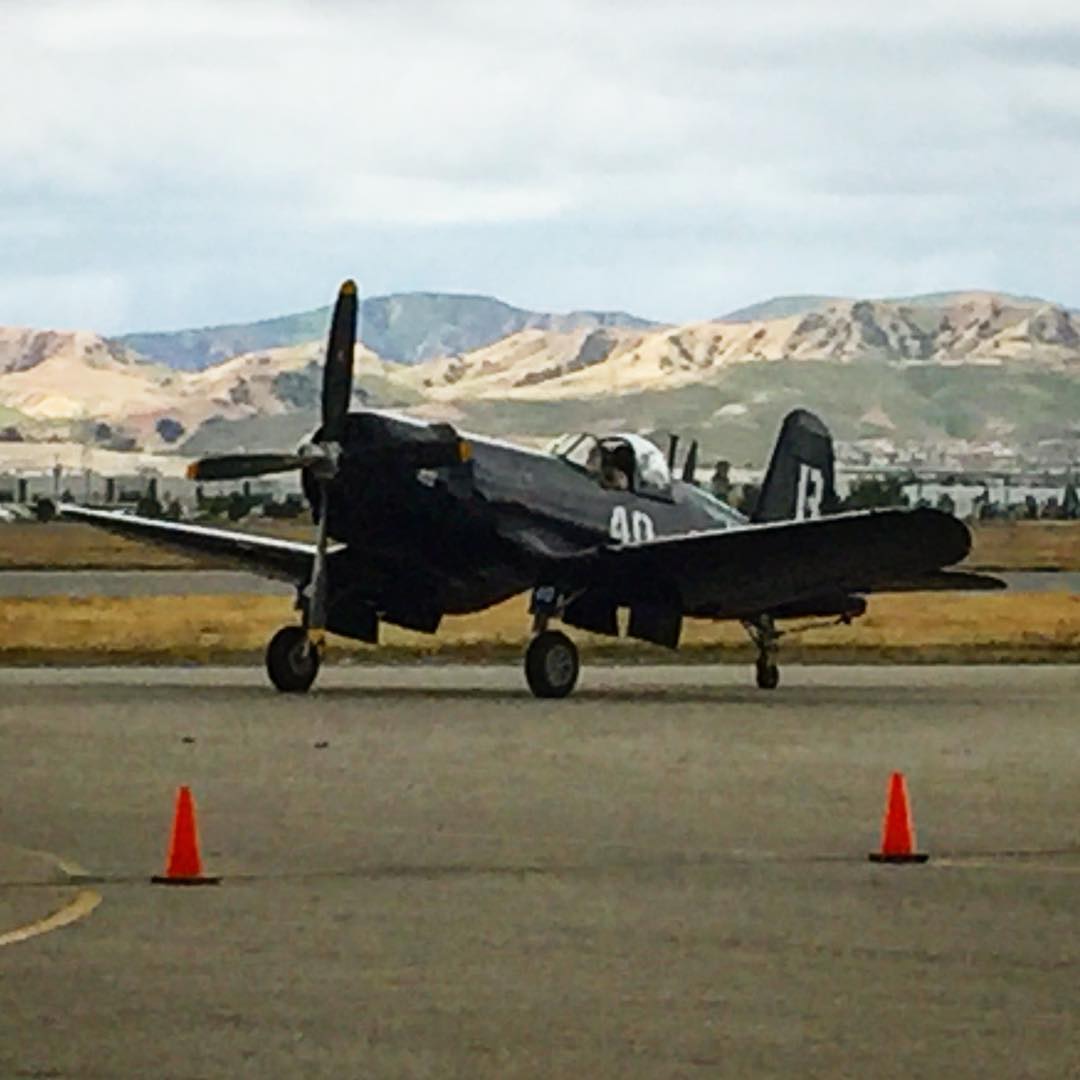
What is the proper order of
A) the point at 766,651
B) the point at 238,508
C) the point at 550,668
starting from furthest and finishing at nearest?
the point at 238,508, the point at 766,651, the point at 550,668

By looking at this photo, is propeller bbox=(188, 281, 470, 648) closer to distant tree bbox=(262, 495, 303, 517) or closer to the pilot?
the pilot

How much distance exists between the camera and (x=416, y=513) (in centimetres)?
2855

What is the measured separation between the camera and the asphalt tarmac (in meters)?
9.30

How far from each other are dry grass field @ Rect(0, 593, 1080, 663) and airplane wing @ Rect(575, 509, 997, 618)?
7979 mm

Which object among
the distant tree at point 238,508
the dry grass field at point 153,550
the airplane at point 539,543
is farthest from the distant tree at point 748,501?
the distant tree at point 238,508

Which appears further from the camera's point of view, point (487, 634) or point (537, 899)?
point (487, 634)

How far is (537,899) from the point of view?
13125 mm

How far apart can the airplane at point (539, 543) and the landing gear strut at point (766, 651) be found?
35mm

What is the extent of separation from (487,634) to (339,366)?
16378 mm

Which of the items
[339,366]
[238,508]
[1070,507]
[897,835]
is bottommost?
[238,508]

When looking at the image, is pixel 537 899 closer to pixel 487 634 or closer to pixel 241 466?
pixel 241 466

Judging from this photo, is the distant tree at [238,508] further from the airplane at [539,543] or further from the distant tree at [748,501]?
the airplane at [539,543]

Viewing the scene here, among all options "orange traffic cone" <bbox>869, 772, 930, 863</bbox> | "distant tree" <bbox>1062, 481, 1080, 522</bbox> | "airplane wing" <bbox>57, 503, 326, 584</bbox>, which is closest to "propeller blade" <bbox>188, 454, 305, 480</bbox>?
"airplane wing" <bbox>57, 503, 326, 584</bbox>

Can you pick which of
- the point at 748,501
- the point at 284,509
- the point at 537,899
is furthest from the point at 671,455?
the point at 284,509
